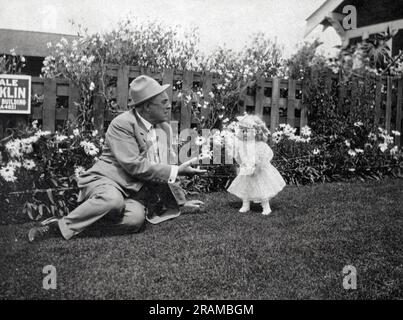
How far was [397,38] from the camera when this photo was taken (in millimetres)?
10898

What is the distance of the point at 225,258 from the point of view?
298 cm

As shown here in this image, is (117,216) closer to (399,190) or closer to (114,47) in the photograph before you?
(114,47)

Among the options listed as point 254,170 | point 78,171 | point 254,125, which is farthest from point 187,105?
point 78,171

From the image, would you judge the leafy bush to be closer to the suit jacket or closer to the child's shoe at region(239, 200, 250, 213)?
the suit jacket

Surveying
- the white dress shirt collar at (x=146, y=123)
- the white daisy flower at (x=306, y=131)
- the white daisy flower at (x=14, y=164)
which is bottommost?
the white daisy flower at (x=14, y=164)

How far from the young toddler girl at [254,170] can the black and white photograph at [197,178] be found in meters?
0.02

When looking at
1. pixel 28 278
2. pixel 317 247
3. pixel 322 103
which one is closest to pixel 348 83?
pixel 322 103

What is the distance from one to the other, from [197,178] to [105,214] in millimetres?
2077

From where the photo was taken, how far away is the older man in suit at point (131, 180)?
3.46 metres

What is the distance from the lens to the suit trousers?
11.3 feet

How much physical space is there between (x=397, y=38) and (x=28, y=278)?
11053 mm

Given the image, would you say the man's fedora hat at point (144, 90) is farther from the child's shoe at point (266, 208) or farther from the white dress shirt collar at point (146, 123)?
the child's shoe at point (266, 208)

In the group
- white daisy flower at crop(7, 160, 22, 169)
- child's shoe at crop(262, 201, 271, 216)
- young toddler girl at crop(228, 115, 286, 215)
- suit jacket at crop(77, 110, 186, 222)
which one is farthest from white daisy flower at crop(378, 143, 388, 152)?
white daisy flower at crop(7, 160, 22, 169)
